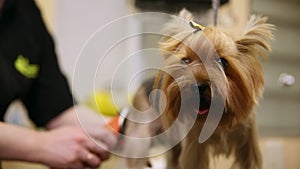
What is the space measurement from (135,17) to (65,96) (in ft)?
1.37

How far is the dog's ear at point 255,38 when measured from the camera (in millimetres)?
276

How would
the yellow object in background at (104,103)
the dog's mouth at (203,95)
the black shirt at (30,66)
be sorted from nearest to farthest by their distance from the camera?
the dog's mouth at (203,95) → the yellow object in background at (104,103) → the black shirt at (30,66)

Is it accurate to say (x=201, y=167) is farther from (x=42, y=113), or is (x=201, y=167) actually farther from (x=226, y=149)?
(x=42, y=113)

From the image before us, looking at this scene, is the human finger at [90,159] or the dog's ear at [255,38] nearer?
the dog's ear at [255,38]

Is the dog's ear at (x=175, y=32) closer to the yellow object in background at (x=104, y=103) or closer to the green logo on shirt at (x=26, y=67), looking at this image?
the yellow object in background at (x=104, y=103)

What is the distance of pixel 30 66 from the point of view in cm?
75

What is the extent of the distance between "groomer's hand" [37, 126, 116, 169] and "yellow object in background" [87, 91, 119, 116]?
0.02m

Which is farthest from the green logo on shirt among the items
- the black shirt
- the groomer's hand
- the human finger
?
the human finger

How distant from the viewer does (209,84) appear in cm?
27

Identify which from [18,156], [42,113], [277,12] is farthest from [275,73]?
[42,113]

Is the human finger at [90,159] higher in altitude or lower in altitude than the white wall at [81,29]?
lower

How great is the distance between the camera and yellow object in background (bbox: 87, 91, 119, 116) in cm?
37

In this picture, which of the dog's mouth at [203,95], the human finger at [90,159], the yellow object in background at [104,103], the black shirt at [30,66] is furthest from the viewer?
the black shirt at [30,66]

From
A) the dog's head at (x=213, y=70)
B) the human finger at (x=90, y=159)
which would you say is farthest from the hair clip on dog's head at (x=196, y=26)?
the human finger at (x=90, y=159)
